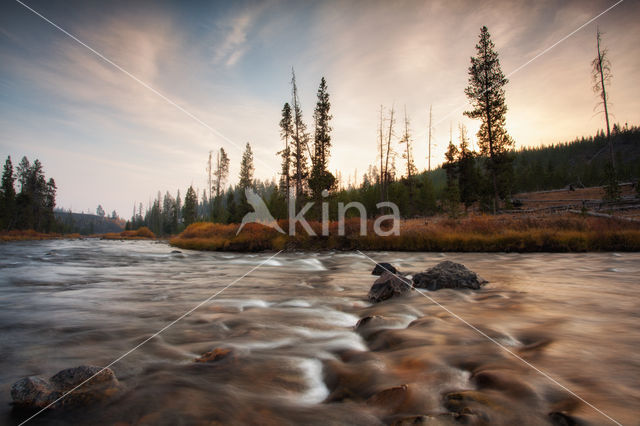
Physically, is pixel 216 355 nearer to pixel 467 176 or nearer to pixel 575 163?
pixel 467 176

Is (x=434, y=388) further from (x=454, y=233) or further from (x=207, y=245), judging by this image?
(x=207, y=245)

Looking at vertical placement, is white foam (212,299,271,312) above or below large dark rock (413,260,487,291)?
below

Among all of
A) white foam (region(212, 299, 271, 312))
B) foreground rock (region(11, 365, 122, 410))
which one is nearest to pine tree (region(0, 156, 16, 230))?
white foam (region(212, 299, 271, 312))

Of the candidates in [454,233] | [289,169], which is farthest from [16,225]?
[454,233]

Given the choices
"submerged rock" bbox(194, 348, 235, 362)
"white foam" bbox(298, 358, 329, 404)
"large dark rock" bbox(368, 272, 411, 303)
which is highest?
"large dark rock" bbox(368, 272, 411, 303)

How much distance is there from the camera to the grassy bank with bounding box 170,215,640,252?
14.7 meters

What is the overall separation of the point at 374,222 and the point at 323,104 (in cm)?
1571

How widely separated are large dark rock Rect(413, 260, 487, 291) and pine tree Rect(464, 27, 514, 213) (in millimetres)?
23872

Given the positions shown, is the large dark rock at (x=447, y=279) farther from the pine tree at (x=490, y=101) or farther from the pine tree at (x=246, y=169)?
the pine tree at (x=246, y=169)

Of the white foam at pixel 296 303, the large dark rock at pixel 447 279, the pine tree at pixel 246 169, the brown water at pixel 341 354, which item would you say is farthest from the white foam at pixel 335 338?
the pine tree at pixel 246 169

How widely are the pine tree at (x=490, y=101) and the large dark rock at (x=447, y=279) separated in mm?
23872

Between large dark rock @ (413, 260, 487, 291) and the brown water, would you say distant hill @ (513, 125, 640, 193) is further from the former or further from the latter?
the brown water

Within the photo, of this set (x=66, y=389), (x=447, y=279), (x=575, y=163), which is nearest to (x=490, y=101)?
(x=447, y=279)

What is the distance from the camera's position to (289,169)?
38.8 meters
